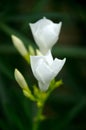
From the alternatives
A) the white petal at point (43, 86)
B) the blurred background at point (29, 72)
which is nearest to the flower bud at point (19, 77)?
the white petal at point (43, 86)

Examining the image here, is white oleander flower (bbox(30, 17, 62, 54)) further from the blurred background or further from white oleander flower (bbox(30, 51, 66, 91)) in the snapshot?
the blurred background

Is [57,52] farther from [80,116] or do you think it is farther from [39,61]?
[39,61]

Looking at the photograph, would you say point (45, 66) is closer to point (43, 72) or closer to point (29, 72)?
point (43, 72)

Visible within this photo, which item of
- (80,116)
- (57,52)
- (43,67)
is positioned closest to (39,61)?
(43,67)

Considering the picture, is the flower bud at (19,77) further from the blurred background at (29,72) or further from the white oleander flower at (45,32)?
the blurred background at (29,72)

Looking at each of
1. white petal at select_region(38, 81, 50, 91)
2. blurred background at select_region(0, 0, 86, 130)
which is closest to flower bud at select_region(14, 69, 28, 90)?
white petal at select_region(38, 81, 50, 91)

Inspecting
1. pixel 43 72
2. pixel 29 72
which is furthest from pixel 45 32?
pixel 29 72
